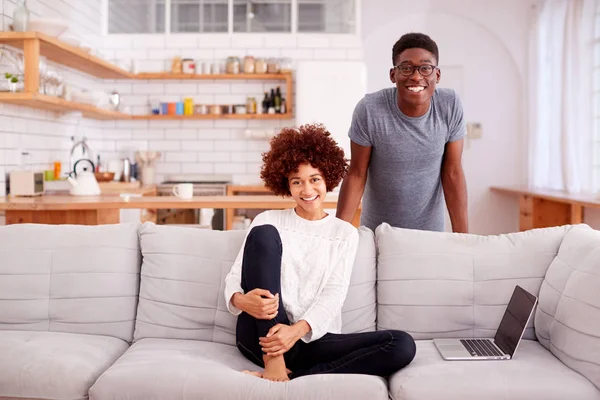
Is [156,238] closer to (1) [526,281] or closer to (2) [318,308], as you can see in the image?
(2) [318,308]

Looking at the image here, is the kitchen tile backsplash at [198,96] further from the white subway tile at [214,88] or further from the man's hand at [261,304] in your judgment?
the man's hand at [261,304]

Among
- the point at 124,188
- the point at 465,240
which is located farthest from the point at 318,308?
the point at 124,188

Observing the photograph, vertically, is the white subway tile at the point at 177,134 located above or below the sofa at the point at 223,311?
above

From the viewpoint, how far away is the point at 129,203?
13.1 feet

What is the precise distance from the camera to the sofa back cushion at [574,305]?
2.11 metres

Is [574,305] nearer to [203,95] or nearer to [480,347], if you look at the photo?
[480,347]

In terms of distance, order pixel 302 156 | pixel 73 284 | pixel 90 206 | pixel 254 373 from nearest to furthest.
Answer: pixel 254 373, pixel 302 156, pixel 73 284, pixel 90 206

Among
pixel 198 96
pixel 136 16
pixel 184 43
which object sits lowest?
pixel 198 96

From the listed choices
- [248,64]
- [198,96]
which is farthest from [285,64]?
[198,96]

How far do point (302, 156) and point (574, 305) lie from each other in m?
1.06

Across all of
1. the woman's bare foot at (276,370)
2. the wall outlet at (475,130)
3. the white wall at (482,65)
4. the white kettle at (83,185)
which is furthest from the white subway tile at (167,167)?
the woman's bare foot at (276,370)

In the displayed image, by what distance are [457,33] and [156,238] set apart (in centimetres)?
499

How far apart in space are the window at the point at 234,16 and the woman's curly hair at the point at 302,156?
174 inches

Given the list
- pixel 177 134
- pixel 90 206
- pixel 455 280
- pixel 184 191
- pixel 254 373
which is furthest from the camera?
pixel 177 134
